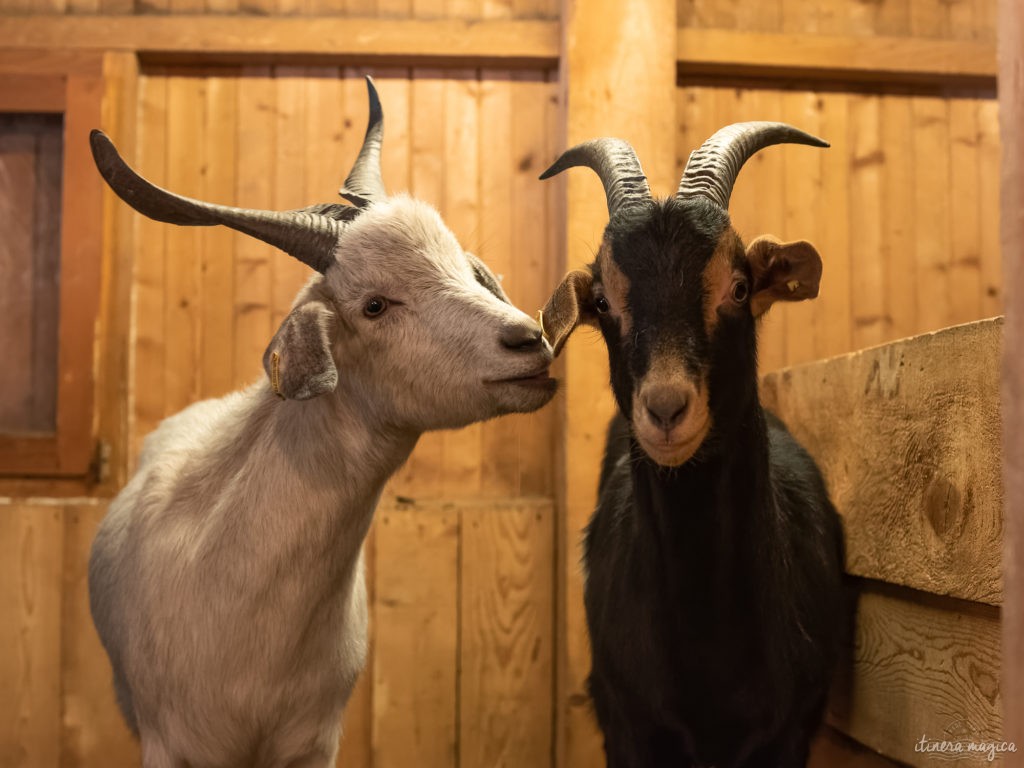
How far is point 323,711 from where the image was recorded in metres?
2.36

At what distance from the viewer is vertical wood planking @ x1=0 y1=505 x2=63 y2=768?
3.67 metres

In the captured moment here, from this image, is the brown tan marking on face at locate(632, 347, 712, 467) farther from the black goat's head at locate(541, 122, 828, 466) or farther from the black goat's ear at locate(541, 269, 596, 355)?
the black goat's ear at locate(541, 269, 596, 355)

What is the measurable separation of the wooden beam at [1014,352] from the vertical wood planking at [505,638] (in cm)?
255

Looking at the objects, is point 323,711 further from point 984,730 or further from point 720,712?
point 984,730

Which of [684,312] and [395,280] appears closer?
[684,312]

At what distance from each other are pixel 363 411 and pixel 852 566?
149 centimetres

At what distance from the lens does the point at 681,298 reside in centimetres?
192

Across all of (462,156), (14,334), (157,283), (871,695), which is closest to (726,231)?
(871,695)

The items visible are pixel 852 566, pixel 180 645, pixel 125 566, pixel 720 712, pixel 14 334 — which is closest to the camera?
pixel 720 712

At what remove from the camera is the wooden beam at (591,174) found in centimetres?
360

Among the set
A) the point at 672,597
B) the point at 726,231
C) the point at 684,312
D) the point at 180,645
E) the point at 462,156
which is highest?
the point at 462,156

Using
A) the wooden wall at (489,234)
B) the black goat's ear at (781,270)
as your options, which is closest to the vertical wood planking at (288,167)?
the wooden wall at (489,234)

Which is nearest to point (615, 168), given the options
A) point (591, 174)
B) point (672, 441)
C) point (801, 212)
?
point (672, 441)

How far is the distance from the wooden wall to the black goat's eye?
148 cm
